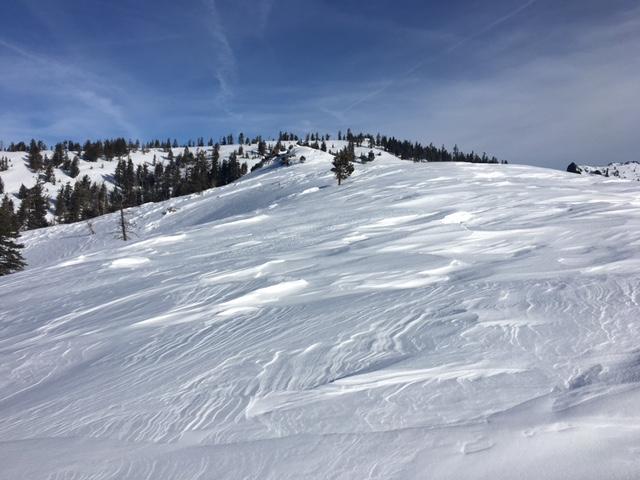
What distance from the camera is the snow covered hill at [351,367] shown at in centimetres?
216

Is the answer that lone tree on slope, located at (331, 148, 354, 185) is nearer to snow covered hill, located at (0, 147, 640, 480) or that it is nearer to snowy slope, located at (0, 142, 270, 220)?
snow covered hill, located at (0, 147, 640, 480)

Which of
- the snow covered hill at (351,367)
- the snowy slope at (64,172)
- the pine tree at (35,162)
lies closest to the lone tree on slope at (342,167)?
the snow covered hill at (351,367)

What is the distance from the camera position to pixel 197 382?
11.6 feet

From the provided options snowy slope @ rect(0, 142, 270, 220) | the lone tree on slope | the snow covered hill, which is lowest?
the snow covered hill

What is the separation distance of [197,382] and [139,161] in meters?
143

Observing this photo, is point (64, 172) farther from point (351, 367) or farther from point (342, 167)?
point (351, 367)

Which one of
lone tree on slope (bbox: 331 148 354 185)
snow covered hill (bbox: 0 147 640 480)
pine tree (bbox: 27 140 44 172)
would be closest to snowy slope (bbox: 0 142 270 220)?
pine tree (bbox: 27 140 44 172)

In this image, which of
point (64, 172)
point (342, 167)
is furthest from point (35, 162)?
point (342, 167)

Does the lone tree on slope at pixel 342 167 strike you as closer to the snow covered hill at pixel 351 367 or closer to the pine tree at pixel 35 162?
the snow covered hill at pixel 351 367

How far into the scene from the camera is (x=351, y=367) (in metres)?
3.33

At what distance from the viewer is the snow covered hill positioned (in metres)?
2.16

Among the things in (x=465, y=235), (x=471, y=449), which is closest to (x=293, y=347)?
(x=471, y=449)

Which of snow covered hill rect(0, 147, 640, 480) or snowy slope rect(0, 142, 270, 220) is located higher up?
snowy slope rect(0, 142, 270, 220)

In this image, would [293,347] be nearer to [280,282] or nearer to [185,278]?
[280,282]
